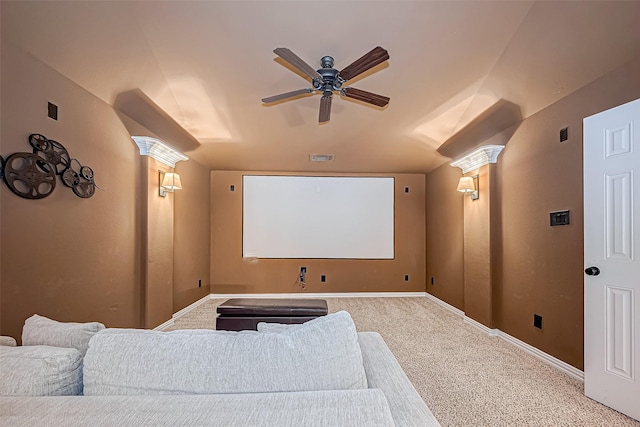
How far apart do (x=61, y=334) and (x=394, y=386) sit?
1.28 metres

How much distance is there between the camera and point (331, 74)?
2.58m

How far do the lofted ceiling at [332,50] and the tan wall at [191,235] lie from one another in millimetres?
1168

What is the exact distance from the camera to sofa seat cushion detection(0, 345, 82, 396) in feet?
3.16

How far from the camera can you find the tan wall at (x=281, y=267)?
5.88m

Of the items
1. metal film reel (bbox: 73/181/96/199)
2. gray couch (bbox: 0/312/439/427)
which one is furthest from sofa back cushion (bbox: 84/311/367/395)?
metal film reel (bbox: 73/181/96/199)

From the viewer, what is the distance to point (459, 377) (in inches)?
103

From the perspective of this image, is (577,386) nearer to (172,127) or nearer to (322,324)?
(322,324)

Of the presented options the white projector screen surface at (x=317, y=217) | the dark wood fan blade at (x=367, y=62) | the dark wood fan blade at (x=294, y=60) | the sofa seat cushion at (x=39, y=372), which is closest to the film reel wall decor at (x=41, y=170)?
the sofa seat cushion at (x=39, y=372)

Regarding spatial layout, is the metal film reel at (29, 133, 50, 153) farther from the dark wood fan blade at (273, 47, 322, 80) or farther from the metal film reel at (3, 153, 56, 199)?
the dark wood fan blade at (273, 47, 322, 80)

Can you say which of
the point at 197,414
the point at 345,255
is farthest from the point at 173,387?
the point at 345,255

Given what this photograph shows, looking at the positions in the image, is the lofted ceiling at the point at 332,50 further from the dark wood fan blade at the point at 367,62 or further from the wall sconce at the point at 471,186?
the wall sconce at the point at 471,186

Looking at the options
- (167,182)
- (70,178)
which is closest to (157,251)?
(167,182)

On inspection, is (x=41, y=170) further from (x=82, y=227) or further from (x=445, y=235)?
(x=445, y=235)

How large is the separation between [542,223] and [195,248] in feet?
15.9
